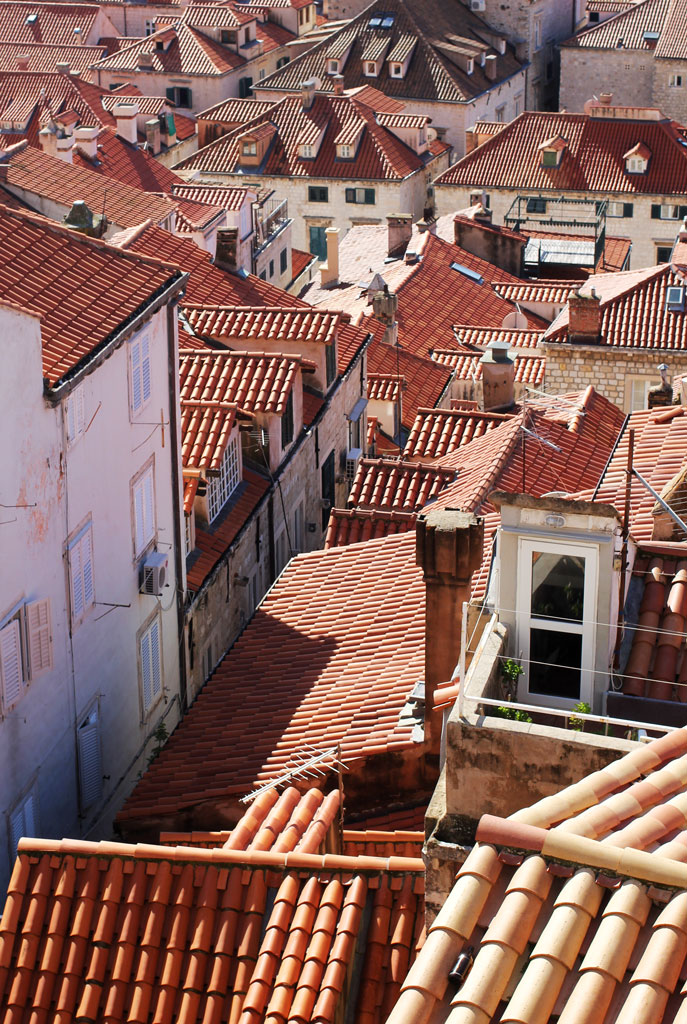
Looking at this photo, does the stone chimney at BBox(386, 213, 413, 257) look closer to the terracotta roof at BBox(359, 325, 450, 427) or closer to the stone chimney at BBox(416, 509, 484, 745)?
the terracotta roof at BBox(359, 325, 450, 427)

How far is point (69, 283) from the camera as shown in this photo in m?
22.7

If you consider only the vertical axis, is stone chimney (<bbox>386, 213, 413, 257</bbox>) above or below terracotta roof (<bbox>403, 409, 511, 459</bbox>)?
above

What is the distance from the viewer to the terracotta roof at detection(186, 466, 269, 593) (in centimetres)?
2638

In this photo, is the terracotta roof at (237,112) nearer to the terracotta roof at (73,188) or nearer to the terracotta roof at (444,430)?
the terracotta roof at (73,188)

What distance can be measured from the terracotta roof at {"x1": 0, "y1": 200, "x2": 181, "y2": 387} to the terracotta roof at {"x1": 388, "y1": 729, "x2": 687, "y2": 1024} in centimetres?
1167

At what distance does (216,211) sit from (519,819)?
1646 inches

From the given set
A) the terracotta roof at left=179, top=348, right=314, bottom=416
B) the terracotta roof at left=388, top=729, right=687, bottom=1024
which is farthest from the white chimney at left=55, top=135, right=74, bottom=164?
the terracotta roof at left=388, top=729, right=687, bottom=1024

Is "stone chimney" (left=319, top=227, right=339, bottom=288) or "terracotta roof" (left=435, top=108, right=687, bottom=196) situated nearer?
"stone chimney" (left=319, top=227, right=339, bottom=288)

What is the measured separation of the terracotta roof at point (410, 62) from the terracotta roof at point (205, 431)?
61381 mm

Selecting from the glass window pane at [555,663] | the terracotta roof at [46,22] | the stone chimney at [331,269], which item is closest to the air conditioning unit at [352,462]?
the stone chimney at [331,269]

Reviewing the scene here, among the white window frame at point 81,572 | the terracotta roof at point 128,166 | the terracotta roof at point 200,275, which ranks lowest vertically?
the white window frame at point 81,572

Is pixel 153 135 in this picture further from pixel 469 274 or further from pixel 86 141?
pixel 469 274

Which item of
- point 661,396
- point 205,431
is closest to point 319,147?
point 661,396

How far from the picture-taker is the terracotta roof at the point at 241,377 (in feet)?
95.7
